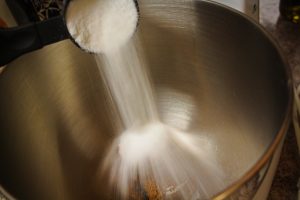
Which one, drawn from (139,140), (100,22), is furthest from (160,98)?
(100,22)

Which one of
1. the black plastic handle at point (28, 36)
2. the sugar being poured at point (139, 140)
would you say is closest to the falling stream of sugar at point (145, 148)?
the sugar being poured at point (139, 140)

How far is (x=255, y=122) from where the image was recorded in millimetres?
517

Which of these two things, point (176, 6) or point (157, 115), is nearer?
point (176, 6)

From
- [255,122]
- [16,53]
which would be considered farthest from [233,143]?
[16,53]

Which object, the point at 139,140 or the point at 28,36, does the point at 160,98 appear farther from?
the point at 28,36

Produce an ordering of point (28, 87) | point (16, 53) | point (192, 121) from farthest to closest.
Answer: point (192, 121) → point (28, 87) → point (16, 53)

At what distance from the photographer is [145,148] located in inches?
25.8

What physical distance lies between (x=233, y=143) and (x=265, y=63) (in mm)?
175

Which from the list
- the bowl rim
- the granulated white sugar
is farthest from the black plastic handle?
the bowl rim

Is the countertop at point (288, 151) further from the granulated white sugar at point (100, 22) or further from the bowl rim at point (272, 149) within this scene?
the granulated white sugar at point (100, 22)

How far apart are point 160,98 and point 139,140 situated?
9 centimetres

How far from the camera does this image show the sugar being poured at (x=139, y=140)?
1.66ft

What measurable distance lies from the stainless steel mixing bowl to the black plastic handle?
0.25 ft

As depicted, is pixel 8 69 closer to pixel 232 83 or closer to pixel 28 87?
pixel 28 87
